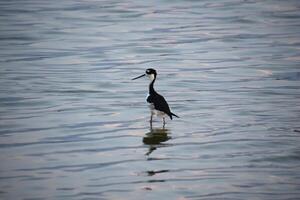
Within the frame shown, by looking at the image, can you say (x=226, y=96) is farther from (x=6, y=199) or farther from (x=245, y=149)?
(x=6, y=199)

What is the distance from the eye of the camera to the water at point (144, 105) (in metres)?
15.1

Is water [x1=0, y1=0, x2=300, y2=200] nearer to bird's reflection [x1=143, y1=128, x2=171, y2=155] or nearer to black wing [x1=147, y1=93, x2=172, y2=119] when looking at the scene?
bird's reflection [x1=143, y1=128, x2=171, y2=155]

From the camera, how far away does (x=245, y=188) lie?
573 inches

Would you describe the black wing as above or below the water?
above

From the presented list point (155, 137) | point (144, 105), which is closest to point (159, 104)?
point (155, 137)

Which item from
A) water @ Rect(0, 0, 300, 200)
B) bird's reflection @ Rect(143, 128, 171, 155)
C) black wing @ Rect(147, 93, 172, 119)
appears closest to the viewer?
water @ Rect(0, 0, 300, 200)

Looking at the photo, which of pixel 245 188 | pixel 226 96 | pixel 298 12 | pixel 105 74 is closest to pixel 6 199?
pixel 245 188

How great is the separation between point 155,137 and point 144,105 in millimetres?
3623

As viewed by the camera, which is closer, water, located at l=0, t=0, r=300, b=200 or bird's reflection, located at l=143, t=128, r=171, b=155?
water, located at l=0, t=0, r=300, b=200

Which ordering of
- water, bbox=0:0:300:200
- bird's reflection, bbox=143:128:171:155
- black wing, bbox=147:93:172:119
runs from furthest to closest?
black wing, bbox=147:93:172:119 < bird's reflection, bbox=143:128:171:155 < water, bbox=0:0:300:200

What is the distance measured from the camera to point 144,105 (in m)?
22.2

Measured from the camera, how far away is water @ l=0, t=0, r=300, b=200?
1508 cm

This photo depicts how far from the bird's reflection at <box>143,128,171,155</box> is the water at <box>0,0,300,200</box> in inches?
1.1

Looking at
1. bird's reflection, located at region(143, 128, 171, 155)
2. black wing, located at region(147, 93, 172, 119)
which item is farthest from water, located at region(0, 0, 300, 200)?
black wing, located at region(147, 93, 172, 119)
